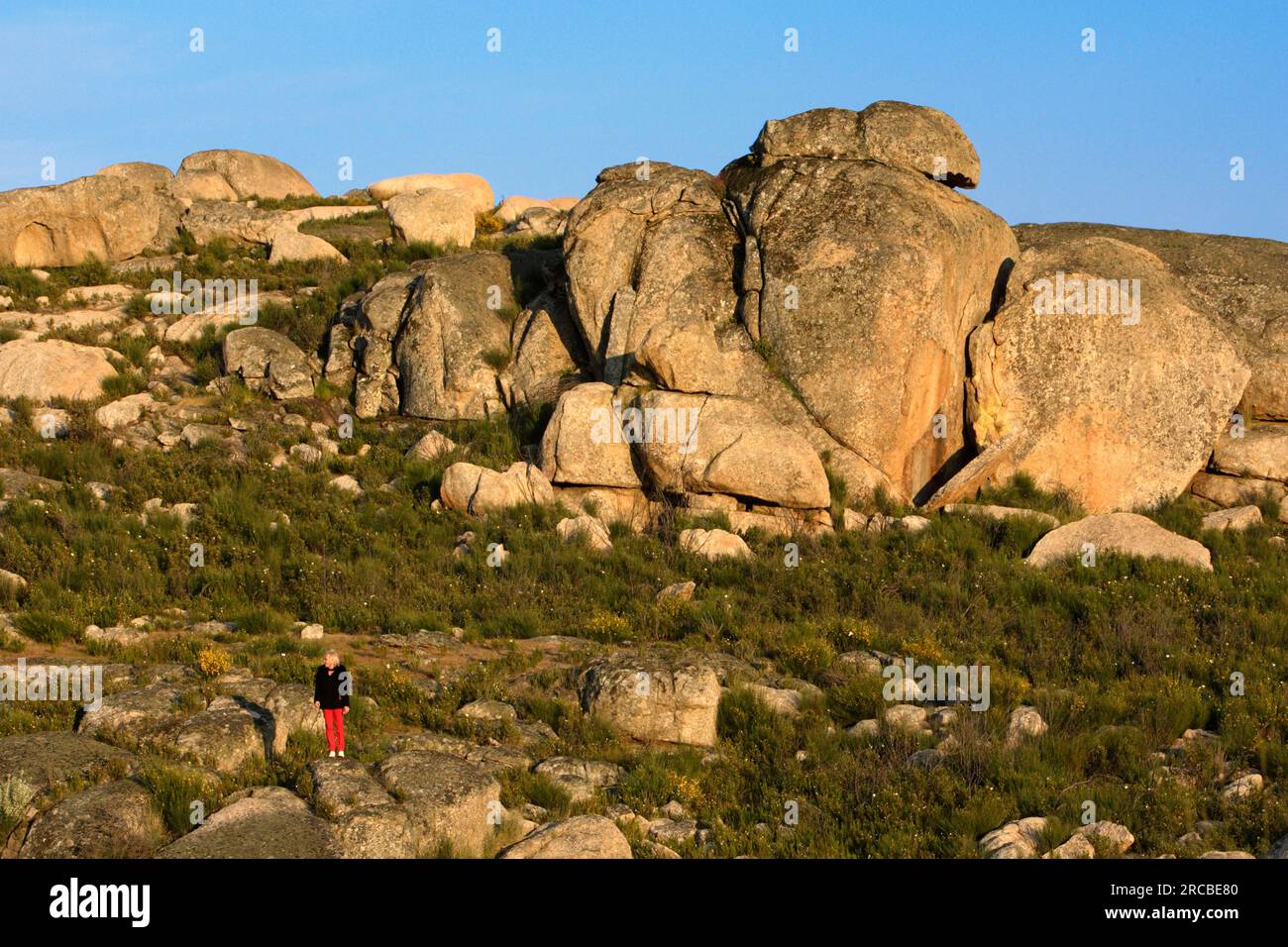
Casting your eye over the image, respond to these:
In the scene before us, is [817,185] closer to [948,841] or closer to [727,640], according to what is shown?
[727,640]

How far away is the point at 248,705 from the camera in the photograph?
12383 millimetres

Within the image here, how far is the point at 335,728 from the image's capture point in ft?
37.1

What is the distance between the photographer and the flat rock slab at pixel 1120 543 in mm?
18031

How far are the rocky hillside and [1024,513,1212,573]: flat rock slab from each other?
75 mm

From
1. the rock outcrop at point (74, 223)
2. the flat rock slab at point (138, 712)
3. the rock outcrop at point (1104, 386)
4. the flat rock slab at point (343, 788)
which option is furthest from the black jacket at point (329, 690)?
the rock outcrop at point (74, 223)

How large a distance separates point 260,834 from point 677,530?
1024cm

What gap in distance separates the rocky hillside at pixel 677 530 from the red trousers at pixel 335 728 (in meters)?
0.34

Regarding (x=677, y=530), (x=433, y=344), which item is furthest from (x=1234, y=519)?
(x=433, y=344)

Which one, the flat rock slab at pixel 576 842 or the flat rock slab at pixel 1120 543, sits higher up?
the flat rock slab at pixel 1120 543

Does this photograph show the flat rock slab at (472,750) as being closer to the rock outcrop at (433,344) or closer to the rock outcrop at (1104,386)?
the rock outcrop at (433,344)

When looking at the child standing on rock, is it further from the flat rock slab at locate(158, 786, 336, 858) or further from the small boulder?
the small boulder
